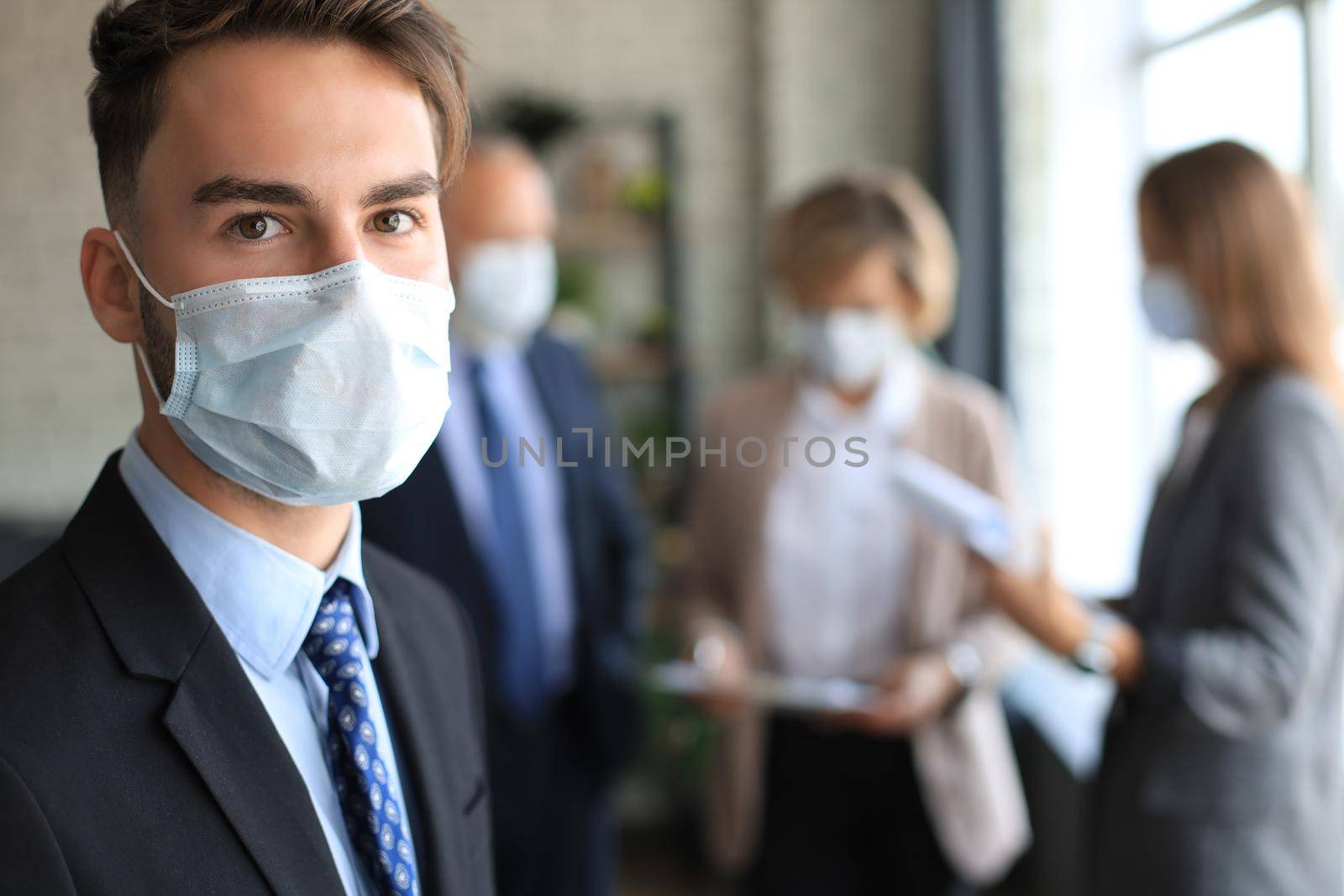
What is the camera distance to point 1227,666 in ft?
4.83

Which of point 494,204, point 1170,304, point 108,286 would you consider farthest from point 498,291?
point 108,286

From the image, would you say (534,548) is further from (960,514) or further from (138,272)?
(138,272)

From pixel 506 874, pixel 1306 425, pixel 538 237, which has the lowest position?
pixel 506 874

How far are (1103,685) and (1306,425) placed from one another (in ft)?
6.83

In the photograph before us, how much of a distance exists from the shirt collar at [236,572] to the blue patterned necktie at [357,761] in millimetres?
23

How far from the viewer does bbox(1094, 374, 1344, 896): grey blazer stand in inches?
57.9

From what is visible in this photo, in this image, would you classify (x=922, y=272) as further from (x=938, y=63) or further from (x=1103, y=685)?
(x=938, y=63)

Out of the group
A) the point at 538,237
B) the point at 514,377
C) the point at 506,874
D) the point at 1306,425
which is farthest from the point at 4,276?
the point at 1306,425

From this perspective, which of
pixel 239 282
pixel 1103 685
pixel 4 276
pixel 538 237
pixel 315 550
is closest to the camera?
pixel 239 282

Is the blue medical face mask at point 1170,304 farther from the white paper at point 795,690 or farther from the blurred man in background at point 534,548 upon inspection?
the blurred man in background at point 534,548

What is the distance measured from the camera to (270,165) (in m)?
0.75

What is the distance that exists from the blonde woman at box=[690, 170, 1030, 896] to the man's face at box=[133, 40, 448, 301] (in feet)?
4.27

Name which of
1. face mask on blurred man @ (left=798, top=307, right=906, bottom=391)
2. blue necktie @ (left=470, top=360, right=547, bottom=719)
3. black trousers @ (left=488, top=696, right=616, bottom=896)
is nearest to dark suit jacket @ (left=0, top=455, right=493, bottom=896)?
blue necktie @ (left=470, top=360, right=547, bottom=719)

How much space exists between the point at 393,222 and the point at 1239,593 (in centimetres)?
125
